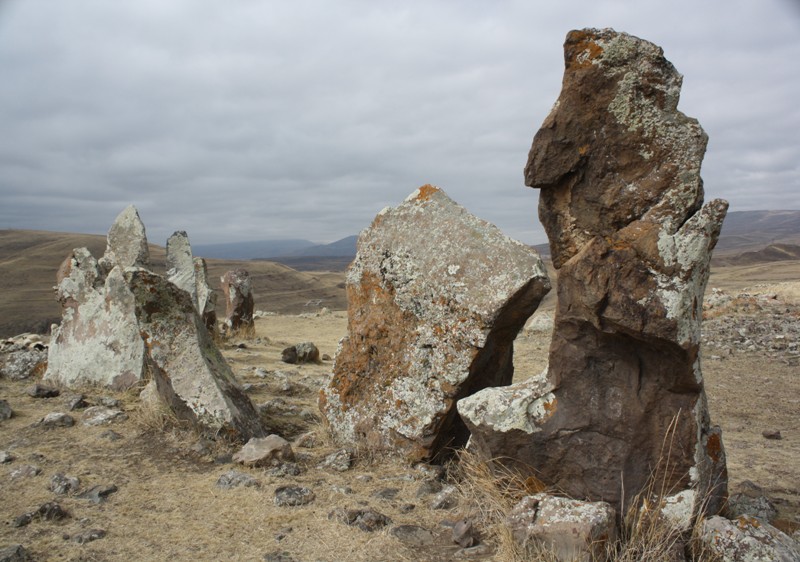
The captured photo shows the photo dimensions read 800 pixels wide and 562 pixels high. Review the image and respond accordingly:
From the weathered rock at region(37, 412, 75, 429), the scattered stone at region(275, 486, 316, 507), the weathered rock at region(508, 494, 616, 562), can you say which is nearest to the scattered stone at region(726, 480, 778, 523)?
the weathered rock at region(508, 494, 616, 562)

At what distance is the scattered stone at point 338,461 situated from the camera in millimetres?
5801

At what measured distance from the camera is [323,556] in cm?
415

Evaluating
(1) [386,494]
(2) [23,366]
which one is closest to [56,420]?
(2) [23,366]

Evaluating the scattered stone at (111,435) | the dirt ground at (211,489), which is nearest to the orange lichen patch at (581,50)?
the dirt ground at (211,489)

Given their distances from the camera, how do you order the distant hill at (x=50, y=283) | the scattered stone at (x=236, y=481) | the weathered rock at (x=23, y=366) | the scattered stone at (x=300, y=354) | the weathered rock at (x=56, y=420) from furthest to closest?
1. the distant hill at (x=50, y=283)
2. the scattered stone at (x=300, y=354)
3. the weathered rock at (x=23, y=366)
4. the weathered rock at (x=56, y=420)
5. the scattered stone at (x=236, y=481)

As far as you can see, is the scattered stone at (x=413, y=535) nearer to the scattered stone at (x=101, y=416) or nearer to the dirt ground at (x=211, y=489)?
the dirt ground at (x=211, y=489)

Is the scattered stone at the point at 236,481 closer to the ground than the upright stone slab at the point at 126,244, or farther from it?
closer to the ground

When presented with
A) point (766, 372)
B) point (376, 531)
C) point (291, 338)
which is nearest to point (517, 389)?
point (376, 531)

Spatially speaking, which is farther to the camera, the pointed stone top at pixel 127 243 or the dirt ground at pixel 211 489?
the pointed stone top at pixel 127 243

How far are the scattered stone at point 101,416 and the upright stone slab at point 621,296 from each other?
4474 millimetres

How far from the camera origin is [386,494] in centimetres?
521

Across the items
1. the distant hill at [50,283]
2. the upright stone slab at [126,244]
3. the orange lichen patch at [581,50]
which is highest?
the orange lichen patch at [581,50]

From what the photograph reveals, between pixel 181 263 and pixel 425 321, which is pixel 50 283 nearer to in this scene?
pixel 181 263

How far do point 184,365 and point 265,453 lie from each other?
61.4 inches
